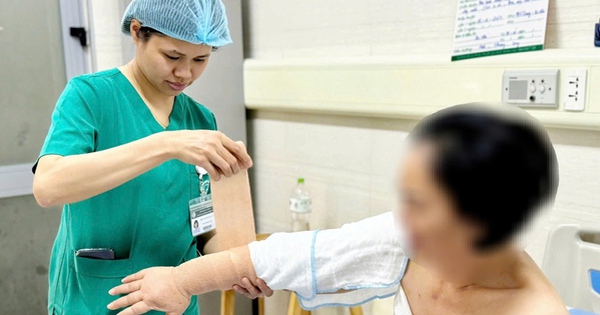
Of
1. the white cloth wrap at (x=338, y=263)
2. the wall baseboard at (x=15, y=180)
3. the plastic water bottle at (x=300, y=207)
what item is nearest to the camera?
the white cloth wrap at (x=338, y=263)

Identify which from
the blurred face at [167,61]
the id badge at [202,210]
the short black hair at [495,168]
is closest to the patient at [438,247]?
the short black hair at [495,168]

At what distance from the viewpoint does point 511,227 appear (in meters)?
0.59

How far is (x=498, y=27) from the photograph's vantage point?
1.58 m

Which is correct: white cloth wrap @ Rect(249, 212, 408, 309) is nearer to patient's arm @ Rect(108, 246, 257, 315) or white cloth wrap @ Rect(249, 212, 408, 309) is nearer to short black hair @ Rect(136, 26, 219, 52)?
patient's arm @ Rect(108, 246, 257, 315)

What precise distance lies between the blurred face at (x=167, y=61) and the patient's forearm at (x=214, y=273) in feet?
1.57

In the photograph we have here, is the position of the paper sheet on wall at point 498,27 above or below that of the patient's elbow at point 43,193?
above

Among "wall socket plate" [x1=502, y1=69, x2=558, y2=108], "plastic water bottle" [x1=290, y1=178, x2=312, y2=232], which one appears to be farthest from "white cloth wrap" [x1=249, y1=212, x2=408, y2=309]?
"plastic water bottle" [x1=290, y1=178, x2=312, y2=232]

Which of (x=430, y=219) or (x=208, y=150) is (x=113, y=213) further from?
(x=430, y=219)

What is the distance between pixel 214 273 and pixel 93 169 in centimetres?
31

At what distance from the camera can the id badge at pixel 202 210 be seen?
135 centimetres

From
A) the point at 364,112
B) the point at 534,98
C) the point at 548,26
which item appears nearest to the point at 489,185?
the point at 534,98

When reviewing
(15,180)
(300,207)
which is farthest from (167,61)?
(15,180)

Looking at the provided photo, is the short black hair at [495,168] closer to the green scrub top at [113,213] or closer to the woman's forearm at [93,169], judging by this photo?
the woman's forearm at [93,169]

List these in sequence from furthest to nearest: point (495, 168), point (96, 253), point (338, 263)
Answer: point (96, 253), point (338, 263), point (495, 168)
